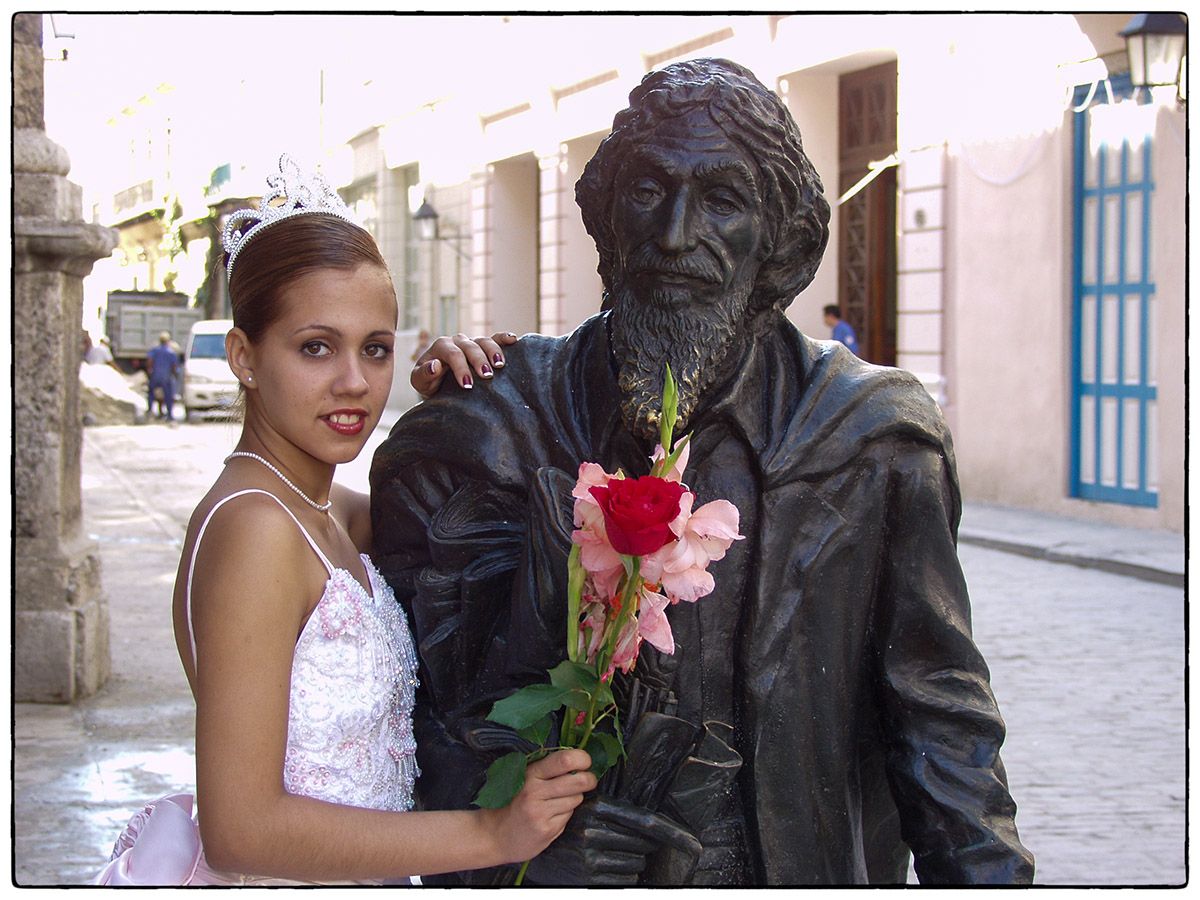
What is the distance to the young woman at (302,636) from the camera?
6.16 ft

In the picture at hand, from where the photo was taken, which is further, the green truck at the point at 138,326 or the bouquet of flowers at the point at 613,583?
the green truck at the point at 138,326

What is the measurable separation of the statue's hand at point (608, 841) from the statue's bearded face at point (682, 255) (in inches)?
19.7

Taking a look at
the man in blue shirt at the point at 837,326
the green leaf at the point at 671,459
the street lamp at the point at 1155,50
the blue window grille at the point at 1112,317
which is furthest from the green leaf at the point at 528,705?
the man in blue shirt at the point at 837,326

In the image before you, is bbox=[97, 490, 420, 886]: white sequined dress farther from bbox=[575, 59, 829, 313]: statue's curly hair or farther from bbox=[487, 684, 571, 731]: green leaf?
bbox=[575, 59, 829, 313]: statue's curly hair

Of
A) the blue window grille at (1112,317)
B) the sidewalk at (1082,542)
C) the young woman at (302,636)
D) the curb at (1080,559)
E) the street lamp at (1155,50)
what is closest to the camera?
the young woman at (302,636)

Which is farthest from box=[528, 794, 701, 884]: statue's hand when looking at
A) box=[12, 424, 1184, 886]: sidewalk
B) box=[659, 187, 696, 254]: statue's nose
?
box=[12, 424, 1184, 886]: sidewalk

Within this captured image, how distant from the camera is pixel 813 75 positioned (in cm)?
1514

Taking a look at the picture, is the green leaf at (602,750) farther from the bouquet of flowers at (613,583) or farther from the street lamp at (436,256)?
the street lamp at (436,256)

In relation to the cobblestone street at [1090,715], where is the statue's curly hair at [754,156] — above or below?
above

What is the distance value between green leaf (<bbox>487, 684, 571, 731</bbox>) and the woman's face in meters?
0.50

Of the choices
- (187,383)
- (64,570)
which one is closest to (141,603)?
(64,570)

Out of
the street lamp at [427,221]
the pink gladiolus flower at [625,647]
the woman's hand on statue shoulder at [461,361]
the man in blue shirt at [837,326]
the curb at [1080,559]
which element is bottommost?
the curb at [1080,559]

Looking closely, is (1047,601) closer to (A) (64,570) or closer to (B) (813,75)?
(A) (64,570)

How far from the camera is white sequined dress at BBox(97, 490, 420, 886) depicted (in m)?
2.06
